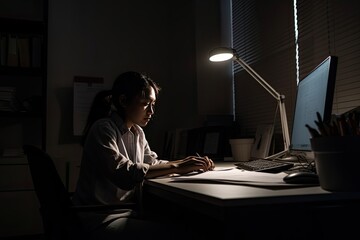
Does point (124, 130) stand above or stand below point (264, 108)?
below

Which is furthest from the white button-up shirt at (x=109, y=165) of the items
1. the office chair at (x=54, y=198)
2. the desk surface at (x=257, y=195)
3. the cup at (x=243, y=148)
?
the cup at (x=243, y=148)

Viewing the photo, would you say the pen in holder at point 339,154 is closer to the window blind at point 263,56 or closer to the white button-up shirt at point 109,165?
the white button-up shirt at point 109,165

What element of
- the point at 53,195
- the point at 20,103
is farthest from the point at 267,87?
the point at 20,103

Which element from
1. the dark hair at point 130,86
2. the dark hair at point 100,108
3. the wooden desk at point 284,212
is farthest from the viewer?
the dark hair at point 100,108

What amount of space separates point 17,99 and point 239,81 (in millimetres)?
1793

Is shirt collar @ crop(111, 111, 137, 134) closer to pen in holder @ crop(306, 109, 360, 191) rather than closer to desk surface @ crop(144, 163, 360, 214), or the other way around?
desk surface @ crop(144, 163, 360, 214)

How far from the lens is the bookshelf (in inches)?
104

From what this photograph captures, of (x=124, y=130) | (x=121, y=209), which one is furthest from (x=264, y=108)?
(x=121, y=209)

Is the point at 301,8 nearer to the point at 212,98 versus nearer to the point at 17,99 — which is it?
the point at 212,98

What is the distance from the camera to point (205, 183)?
1.11m

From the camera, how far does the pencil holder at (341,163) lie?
0.83m

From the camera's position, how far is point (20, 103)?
300cm

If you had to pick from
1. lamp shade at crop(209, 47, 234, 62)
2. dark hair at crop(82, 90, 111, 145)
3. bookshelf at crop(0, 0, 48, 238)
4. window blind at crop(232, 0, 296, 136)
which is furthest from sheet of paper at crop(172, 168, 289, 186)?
bookshelf at crop(0, 0, 48, 238)

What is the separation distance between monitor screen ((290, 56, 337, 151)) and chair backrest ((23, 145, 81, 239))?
83cm
